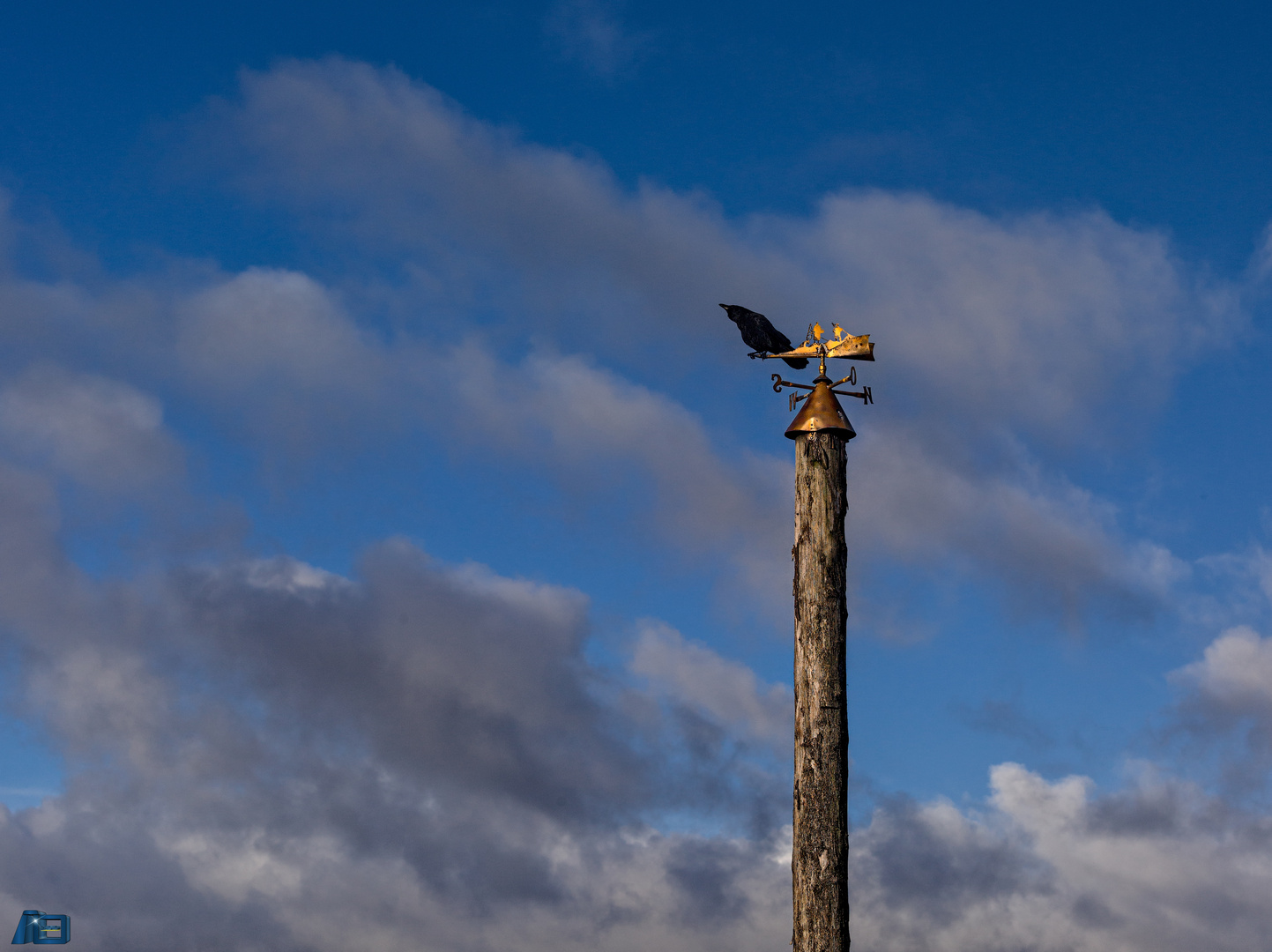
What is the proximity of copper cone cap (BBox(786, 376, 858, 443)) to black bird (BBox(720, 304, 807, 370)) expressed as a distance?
24.1 inches

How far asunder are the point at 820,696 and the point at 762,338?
374cm

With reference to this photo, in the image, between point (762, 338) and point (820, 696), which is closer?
point (820, 696)

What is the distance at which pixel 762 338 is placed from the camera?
11.8 m

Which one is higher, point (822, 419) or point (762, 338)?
point (762, 338)

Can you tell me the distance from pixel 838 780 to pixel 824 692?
0.78 m

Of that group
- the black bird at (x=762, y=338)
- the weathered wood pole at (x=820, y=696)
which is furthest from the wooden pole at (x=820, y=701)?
the black bird at (x=762, y=338)

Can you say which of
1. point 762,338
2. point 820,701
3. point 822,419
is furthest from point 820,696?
point 762,338

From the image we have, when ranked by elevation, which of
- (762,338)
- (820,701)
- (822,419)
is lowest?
(820,701)

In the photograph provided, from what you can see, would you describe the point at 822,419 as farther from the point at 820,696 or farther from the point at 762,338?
the point at 820,696

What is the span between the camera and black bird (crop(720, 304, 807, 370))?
11719 mm

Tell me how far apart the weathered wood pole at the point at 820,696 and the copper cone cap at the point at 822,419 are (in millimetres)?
20

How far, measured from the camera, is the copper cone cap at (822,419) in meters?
10.9

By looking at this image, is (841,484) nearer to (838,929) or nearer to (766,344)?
(766,344)

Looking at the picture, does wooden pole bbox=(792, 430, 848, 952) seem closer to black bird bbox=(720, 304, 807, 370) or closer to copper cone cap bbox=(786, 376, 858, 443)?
copper cone cap bbox=(786, 376, 858, 443)
